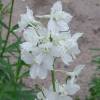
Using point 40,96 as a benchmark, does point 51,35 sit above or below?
above

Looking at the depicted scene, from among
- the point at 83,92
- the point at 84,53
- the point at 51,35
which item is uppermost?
the point at 51,35

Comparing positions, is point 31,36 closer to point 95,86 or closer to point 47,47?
point 47,47

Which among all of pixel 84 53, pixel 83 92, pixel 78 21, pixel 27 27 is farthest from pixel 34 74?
pixel 78 21

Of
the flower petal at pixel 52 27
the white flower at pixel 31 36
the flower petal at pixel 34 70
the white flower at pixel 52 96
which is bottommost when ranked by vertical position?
the white flower at pixel 52 96

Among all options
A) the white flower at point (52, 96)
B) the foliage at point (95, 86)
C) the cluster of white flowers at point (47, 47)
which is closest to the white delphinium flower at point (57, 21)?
the cluster of white flowers at point (47, 47)

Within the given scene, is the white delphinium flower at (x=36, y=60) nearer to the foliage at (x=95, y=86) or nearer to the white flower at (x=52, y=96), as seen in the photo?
the white flower at (x=52, y=96)

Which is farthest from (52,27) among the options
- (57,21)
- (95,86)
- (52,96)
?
(95,86)

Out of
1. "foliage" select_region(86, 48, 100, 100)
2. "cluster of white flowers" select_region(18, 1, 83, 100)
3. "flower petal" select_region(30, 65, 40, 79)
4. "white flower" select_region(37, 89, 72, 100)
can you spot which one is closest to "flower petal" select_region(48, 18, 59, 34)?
"cluster of white flowers" select_region(18, 1, 83, 100)

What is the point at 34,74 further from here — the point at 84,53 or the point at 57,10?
the point at 84,53

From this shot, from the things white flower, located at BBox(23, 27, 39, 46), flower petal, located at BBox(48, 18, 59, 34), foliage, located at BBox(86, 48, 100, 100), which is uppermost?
flower petal, located at BBox(48, 18, 59, 34)

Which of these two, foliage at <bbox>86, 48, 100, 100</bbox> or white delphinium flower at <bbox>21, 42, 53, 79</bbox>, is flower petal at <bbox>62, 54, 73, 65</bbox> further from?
foliage at <bbox>86, 48, 100, 100</bbox>

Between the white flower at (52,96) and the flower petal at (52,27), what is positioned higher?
the flower petal at (52,27)
